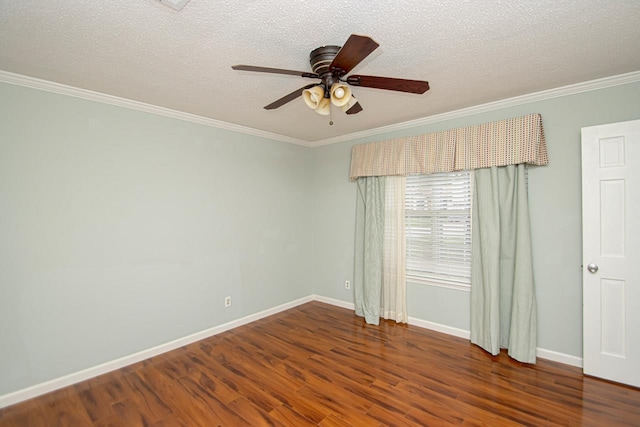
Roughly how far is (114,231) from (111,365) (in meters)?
1.24

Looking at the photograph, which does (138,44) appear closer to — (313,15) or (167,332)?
(313,15)

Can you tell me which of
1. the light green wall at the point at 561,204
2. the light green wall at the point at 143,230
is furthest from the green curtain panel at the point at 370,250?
the light green wall at the point at 561,204

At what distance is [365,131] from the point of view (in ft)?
13.3

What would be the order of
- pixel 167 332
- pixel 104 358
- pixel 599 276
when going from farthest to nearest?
pixel 167 332 → pixel 104 358 → pixel 599 276

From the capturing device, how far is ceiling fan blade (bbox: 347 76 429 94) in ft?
5.66

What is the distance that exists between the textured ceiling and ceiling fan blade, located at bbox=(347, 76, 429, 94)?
293mm

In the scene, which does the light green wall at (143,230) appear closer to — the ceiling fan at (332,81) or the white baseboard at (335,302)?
the white baseboard at (335,302)

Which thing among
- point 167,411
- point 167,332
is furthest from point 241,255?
point 167,411

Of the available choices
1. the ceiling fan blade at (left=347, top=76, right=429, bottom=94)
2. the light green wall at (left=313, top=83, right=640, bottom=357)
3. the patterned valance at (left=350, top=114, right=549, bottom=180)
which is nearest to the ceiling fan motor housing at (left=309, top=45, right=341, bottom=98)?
the ceiling fan blade at (left=347, top=76, right=429, bottom=94)

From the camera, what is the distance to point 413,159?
11.6 ft

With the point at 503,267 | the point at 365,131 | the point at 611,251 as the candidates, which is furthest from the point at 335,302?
the point at 611,251

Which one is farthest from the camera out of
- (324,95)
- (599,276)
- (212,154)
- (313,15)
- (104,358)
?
(212,154)

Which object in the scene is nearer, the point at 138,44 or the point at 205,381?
the point at 138,44

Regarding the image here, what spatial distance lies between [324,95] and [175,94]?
5.42 ft
